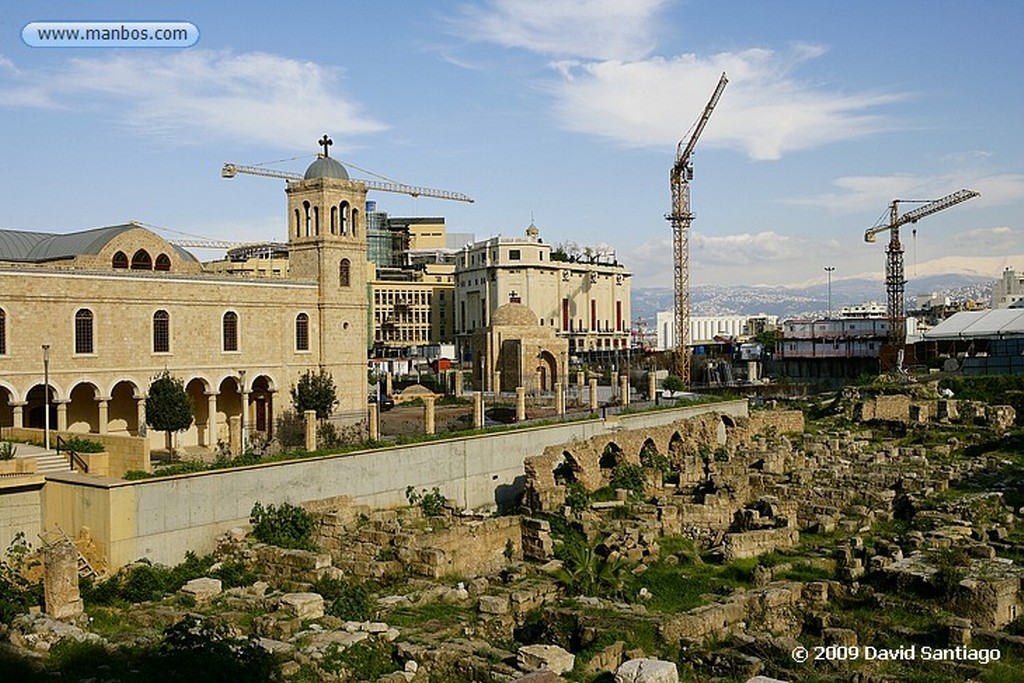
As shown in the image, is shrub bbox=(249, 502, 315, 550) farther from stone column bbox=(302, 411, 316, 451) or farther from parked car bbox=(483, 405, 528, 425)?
parked car bbox=(483, 405, 528, 425)

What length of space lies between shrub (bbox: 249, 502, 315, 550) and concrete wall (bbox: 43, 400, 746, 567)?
281 millimetres

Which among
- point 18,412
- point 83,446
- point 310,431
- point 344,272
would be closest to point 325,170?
point 344,272

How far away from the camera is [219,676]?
523 inches

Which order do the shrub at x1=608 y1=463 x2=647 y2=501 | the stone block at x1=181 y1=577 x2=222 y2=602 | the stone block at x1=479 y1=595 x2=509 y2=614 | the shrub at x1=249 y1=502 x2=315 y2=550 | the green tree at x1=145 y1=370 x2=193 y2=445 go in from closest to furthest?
the stone block at x1=479 y1=595 x2=509 y2=614 → the stone block at x1=181 y1=577 x2=222 y2=602 → the shrub at x1=249 y1=502 x2=315 y2=550 → the shrub at x1=608 y1=463 x2=647 y2=501 → the green tree at x1=145 y1=370 x2=193 y2=445

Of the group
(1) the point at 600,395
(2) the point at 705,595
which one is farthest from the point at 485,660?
(1) the point at 600,395

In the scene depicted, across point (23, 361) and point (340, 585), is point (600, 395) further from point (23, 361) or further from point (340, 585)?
point (340, 585)

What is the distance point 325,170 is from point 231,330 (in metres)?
9.57

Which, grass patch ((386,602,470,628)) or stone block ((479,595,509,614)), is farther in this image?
stone block ((479,595,509,614))

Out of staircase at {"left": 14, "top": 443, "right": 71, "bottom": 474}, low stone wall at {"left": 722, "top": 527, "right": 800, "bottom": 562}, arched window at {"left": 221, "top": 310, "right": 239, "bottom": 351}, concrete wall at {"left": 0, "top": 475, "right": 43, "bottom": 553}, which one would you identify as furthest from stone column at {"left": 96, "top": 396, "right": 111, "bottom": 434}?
low stone wall at {"left": 722, "top": 527, "right": 800, "bottom": 562}

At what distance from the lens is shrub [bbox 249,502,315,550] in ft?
73.5

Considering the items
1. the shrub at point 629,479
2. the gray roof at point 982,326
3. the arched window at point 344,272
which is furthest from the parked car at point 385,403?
the gray roof at point 982,326

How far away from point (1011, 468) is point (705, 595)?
18.6 m

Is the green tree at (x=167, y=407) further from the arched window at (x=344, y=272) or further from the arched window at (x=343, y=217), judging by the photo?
the arched window at (x=343, y=217)

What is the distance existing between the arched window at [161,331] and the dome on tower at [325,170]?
10.8 metres
